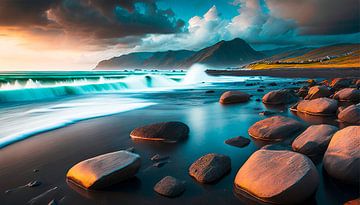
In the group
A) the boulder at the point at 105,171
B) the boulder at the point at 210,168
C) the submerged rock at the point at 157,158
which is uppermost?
the boulder at the point at 105,171

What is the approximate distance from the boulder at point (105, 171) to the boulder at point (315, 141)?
3.70 metres

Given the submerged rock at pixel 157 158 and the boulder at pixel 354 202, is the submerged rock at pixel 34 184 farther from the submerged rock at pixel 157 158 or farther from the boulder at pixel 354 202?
the boulder at pixel 354 202

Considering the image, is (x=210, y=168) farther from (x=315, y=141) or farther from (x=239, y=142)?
(x=315, y=141)

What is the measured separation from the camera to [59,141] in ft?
26.8

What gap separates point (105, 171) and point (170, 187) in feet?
3.97

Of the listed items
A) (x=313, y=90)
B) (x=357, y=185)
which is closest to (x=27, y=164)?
(x=357, y=185)

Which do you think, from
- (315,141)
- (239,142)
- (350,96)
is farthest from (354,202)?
(350,96)

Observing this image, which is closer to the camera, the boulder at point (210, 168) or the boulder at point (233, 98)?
the boulder at point (210, 168)

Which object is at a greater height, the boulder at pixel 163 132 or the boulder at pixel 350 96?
the boulder at pixel 163 132

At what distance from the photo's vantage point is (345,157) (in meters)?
4.68

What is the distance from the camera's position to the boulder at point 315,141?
5.93m

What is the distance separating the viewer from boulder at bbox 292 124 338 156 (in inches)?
233

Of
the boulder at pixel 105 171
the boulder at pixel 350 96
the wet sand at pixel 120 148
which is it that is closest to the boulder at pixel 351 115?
the wet sand at pixel 120 148

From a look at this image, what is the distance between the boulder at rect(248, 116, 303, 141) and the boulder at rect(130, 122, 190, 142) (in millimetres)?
2120
